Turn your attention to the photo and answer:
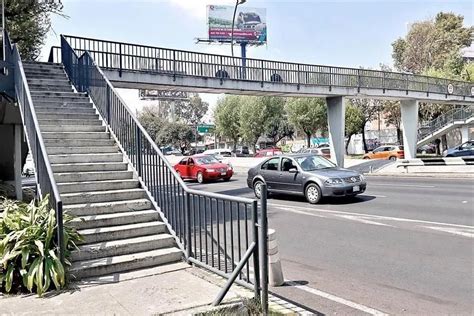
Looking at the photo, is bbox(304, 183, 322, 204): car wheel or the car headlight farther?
bbox(304, 183, 322, 204): car wheel

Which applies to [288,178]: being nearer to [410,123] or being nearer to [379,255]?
[379,255]

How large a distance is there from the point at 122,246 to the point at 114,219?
2.24 feet

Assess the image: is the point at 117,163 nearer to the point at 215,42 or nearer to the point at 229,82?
the point at 229,82

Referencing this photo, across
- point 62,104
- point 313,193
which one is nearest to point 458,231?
point 313,193

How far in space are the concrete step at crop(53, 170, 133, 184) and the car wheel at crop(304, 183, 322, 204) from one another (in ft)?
21.7

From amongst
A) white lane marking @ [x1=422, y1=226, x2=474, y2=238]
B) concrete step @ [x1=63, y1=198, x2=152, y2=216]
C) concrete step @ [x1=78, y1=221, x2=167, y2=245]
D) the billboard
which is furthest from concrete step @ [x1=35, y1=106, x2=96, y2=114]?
the billboard

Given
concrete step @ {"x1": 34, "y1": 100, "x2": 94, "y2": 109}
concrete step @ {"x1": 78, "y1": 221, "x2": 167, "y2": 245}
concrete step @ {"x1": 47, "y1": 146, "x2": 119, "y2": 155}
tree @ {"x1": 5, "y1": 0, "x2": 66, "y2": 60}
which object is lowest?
concrete step @ {"x1": 78, "y1": 221, "x2": 167, "y2": 245}

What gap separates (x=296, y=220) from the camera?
34.4ft

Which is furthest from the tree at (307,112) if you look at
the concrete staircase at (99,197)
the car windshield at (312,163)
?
the concrete staircase at (99,197)

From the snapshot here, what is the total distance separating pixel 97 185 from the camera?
725 centimetres

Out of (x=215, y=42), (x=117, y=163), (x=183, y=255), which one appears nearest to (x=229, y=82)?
(x=117, y=163)

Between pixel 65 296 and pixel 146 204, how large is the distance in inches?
94.9

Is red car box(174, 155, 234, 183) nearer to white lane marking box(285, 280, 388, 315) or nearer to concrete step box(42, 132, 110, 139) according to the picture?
concrete step box(42, 132, 110, 139)

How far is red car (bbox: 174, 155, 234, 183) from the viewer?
23031 mm
